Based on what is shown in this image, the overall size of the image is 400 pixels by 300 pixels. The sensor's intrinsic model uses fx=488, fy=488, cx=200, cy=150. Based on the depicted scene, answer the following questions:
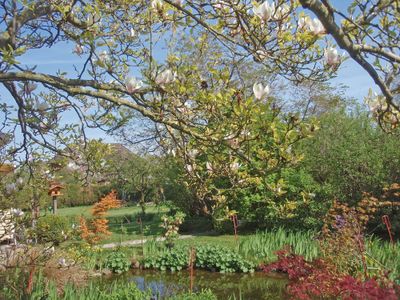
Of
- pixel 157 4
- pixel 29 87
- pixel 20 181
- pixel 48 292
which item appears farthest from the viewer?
pixel 48 292

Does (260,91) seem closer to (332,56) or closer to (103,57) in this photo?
(332,56)

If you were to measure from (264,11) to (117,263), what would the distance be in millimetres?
6746

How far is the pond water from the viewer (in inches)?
263

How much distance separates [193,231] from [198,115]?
1152 centimetres

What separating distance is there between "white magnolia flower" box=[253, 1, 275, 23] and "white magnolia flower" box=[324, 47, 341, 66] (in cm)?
36

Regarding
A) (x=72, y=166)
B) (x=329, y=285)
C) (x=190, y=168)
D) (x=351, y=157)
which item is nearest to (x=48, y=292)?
(x=72, y=166)

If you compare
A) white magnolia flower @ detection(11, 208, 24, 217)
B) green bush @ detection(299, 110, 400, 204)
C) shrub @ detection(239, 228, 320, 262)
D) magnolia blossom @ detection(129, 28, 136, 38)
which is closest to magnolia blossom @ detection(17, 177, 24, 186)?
white magnolia flower @ detection(11, 208, 24, 217)

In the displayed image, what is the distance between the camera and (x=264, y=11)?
7.70ft

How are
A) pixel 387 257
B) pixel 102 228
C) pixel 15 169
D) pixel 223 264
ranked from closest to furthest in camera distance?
pixel 15 169 < pixel 387 257 < pixel 223 264 < pixel 102 228

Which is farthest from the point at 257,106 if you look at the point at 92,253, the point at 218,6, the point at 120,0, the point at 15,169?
the point at 92,253

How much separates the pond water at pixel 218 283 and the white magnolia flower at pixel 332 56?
4.51m

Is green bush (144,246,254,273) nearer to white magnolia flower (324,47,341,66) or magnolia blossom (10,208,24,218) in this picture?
magnolia blossom (10,208,24,218)

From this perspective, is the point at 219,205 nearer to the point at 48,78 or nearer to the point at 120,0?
the point at 48,78

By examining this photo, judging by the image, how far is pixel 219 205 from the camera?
3531 millimetres
